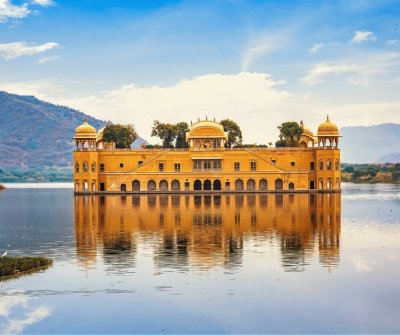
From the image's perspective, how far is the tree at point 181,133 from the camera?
327 feet

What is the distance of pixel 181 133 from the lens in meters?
99.9

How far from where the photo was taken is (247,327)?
17562 millimetres

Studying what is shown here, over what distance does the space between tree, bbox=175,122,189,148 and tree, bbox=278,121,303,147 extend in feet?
42.9

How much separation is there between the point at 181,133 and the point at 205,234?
64603mm

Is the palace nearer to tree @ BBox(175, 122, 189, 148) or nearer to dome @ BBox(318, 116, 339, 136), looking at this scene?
dome @ BBox(318, 116, 339, 136)

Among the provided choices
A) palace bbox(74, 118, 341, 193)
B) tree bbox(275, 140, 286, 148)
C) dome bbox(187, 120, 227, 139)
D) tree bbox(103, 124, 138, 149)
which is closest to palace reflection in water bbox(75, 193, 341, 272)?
palace bbox(74, 118, 341, 193)

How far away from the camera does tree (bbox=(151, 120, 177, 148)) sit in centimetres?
9875

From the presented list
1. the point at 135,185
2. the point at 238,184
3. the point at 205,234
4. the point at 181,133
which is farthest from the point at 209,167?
the point at 205,234

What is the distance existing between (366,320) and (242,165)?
2656 inches

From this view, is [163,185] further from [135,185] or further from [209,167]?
[209,167]

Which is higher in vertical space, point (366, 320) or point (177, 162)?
point (177, 162)

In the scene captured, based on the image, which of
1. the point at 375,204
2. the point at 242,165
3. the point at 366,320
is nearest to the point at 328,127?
the point at 242,165

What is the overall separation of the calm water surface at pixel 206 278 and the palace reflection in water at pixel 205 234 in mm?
74

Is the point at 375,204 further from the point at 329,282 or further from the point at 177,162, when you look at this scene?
the point at 329,282
